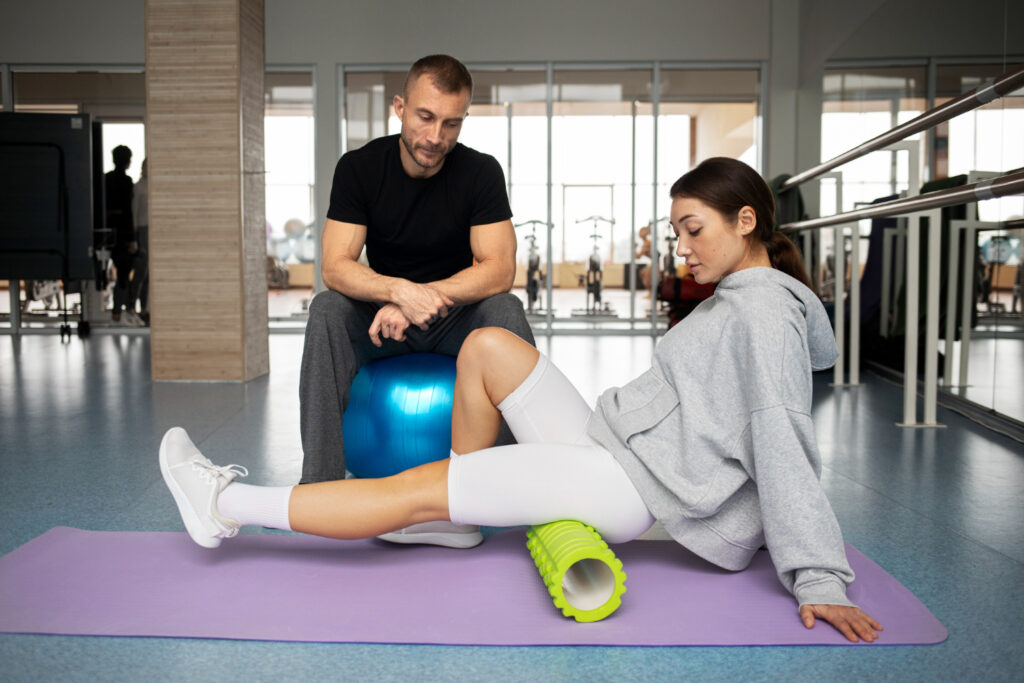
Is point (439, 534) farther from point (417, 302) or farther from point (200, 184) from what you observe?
point (200, 184)

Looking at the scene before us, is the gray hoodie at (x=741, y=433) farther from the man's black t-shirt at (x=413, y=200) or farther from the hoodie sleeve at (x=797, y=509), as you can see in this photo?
the man's black t-shirt at (x=413, y=200)

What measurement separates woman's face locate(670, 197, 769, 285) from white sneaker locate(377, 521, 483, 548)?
0.73 meters

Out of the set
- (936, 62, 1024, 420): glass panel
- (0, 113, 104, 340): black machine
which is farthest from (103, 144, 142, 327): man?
(936, 62, 1024, 420): glass panel

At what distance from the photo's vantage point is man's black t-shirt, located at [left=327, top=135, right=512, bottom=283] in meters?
2.41

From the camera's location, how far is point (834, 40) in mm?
6328

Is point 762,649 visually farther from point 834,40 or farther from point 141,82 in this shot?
point 141,82

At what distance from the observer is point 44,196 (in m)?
6.71

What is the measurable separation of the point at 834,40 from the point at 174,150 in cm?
458

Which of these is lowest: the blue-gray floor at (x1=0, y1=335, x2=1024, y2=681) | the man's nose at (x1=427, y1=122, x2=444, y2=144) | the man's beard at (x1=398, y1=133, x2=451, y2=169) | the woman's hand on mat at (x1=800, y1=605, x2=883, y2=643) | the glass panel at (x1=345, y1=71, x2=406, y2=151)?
the blue-gray floor at (x1=0, y1=335, x2=1024, y2=681)

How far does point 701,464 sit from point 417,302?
2.70 feet

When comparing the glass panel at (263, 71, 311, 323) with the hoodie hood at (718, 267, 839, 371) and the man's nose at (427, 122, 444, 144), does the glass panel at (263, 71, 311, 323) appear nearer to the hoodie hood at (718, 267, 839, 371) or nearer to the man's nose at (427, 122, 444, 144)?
the man's nose at (427, 122, 444, 144)

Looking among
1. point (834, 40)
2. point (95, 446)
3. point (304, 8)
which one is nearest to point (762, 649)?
point (95, 446)

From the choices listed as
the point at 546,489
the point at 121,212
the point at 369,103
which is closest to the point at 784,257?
the point at 546,489

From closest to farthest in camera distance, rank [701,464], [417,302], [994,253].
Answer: [701,464] < [417,302] < [994,253]
